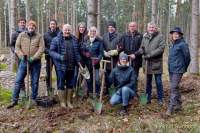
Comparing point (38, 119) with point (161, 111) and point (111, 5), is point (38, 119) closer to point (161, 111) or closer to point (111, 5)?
point (161, 111)

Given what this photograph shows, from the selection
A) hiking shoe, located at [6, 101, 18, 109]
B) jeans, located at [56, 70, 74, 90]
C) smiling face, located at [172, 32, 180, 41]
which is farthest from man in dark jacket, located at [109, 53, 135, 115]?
hiking shoe, located at [6, 101, 18, 109]

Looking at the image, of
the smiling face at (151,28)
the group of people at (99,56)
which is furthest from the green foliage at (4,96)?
the smiling face at (151,28)

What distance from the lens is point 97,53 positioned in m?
8.85

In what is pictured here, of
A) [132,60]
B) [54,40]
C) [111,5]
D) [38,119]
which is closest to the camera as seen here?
[38,119]

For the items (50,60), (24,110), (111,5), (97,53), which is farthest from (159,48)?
(111,5)

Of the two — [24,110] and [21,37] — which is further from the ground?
[21,37]

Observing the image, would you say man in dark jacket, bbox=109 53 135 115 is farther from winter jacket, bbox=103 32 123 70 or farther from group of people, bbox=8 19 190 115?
winter jacket, bbox=103 32 123 70

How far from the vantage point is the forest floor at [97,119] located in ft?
24.0

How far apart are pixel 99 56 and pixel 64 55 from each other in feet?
3.00

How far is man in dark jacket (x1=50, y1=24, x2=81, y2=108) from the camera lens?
27.4 feet

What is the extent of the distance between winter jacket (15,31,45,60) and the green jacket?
2.51m

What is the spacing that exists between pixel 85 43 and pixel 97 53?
0.38 meters

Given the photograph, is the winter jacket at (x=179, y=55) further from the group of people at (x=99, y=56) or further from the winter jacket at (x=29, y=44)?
the winter jacket at (x=29, y=44)

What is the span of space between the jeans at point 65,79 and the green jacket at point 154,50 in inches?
75.5
